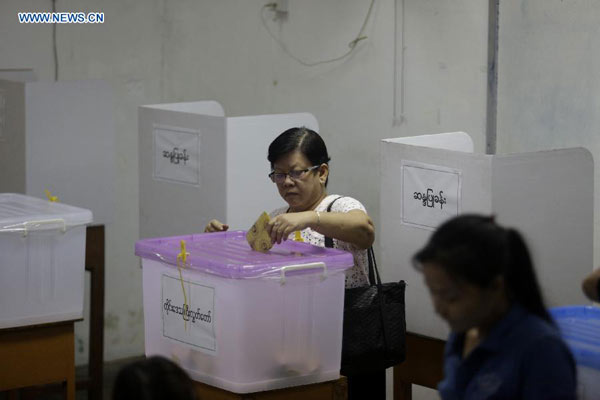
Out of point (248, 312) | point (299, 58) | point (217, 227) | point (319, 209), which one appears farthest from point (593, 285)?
point (299, 58)

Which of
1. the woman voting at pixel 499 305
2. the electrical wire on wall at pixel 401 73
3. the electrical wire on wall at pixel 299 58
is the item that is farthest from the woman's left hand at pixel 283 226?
the electrical wire on wall at pixel 299 58

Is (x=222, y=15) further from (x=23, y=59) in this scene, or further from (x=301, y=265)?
(x=301, y=265)

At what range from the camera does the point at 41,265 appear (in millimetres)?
2938

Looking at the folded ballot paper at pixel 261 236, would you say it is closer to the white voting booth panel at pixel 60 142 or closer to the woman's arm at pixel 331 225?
the woman's arm at pixel 331 225

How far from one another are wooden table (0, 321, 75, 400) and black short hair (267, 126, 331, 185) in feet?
2.95

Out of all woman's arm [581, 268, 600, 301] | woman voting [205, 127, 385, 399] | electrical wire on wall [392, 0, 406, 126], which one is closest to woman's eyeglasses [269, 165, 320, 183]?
woman voting [205, 127, 385, 399]

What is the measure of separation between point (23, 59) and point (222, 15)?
1.03 m

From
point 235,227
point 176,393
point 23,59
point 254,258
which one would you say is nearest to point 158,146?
point 235,227

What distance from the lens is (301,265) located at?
224cm

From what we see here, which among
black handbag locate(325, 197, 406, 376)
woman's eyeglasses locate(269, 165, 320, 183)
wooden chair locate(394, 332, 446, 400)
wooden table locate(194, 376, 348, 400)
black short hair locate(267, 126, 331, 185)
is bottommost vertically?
wooden chair locate(394, 332, 446, 400)

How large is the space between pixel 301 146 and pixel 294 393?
752mm

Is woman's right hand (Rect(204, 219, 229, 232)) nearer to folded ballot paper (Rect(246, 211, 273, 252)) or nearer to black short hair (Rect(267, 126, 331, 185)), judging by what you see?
black short hair (Rect(267, 126, 331, 185))

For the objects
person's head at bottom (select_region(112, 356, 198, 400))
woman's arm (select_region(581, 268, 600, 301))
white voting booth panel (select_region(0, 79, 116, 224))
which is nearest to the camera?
person's head at bottom (select_region(112, 356, 198, 400))

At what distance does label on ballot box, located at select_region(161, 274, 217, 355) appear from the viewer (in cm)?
226
